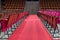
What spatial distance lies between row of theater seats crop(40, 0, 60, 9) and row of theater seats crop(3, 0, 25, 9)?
2382 mm

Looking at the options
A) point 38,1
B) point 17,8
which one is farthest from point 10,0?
point 38,1

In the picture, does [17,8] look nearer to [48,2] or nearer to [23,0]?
[23,0]

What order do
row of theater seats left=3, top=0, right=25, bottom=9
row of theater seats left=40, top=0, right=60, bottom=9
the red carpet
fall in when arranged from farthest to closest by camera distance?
row of theater seats left=3, top=0, right=25, bottom=9, row of theater seats left=40, top=0, right=60, bottom=9, the red carpet

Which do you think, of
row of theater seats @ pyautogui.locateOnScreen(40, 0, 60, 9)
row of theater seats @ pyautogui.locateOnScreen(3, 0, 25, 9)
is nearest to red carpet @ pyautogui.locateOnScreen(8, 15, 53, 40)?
row of theater seats @ pyautogui.locateOnScreen(40, 0, 60, 9)

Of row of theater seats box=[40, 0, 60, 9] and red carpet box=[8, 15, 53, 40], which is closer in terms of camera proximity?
red carpet box=[8, 15, 53, 40]

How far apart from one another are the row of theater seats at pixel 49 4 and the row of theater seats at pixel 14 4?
2382mm

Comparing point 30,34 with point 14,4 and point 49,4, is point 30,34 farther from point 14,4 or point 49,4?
point 14,4

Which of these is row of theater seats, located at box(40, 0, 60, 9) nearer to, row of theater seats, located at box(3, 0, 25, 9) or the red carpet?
row of theater seats, located at box(3, 0, 25, 9)

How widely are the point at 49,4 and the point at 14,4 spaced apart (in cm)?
427

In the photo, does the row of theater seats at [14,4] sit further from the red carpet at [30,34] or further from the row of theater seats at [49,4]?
the red carpet at [30,34]

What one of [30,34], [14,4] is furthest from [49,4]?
[30,34]

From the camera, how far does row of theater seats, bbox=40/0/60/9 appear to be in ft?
65.7

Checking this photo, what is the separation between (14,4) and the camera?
68.4 feet

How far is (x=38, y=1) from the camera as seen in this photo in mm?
21531
